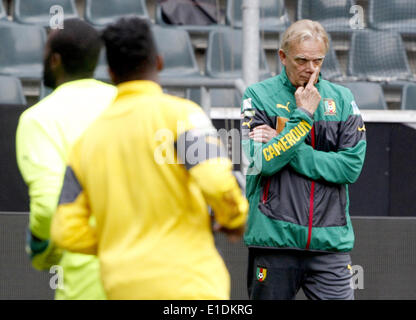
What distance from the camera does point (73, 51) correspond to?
2.64 metres

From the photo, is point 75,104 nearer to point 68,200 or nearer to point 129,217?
point 68,200

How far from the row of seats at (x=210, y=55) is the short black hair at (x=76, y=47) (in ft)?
11.5

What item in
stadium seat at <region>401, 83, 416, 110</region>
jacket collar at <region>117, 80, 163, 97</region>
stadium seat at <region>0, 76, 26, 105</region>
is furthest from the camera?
stadium seat at <region>401, 83, 416, 110</region>

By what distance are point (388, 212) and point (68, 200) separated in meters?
3.07

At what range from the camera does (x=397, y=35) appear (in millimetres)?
6594

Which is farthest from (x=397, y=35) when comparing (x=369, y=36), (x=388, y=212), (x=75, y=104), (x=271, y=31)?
(x=75, y=104)

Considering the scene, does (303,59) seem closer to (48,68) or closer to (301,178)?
(301,178)

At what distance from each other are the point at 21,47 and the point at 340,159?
13.1 ft

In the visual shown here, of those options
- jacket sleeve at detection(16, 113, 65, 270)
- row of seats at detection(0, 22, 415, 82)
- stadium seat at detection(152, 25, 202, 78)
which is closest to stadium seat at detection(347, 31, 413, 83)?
row of seats at detection(0, 22, 415, 82)

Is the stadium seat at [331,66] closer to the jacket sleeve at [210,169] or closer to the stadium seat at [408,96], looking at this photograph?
the stadium seat at [408,96]

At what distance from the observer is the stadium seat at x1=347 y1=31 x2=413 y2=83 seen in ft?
21.3

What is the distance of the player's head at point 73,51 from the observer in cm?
264

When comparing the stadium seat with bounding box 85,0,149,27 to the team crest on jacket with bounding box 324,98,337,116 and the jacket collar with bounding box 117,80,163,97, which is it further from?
the jacket collar with bounding box 117,80,163,97

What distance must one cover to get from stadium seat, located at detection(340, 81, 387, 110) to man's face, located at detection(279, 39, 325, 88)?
2386 mm
